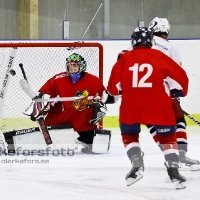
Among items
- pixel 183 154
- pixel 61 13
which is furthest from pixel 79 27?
pixel 183 154

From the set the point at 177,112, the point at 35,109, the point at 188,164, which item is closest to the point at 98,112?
the point at 35,109

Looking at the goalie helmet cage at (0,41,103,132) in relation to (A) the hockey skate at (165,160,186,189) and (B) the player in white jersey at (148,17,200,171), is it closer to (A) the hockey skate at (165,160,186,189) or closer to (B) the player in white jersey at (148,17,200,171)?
(B) the player in white jersey at (148,17,200,171)

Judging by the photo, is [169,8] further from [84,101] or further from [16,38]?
[84,101]

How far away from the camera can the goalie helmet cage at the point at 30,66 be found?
5.04 meters

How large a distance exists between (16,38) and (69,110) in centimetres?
210

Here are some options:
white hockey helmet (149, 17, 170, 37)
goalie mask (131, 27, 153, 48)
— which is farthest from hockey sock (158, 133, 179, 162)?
white hockey helmet (149, 17, 170, 37)

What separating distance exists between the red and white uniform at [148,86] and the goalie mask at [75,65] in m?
1.40

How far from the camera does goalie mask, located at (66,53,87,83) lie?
4676 millimetres

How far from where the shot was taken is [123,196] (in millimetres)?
3086

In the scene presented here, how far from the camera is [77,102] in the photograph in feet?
15.6

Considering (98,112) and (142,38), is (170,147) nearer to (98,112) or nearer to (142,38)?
(142,38)

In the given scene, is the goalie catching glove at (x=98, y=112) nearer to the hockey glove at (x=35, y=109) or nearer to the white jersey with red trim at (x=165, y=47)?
the hockey glove at (x=35, y=109)

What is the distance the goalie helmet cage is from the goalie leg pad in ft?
2.09

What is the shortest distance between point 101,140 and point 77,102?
13.4 inches
